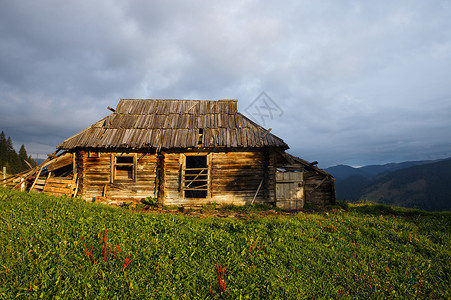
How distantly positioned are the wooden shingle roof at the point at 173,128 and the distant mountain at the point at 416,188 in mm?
145472

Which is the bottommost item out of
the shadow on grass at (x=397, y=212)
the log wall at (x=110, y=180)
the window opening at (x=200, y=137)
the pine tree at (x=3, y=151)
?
the shadow on grass at (x=397, y=212)

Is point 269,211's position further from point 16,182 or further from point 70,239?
point 16,182

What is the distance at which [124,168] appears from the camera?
13250 mm

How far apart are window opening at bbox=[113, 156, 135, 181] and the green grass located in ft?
18.0

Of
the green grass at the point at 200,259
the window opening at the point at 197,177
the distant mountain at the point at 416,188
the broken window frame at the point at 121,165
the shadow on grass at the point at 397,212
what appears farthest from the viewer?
the distant mountain at the point at 416,188

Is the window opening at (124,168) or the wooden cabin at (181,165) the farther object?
the window opening at (124,168)

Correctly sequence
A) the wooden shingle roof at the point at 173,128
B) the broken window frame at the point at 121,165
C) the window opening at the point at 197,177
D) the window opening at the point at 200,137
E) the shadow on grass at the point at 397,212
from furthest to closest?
1. the window opening at the point at 197,177
2. the window opening at the point at 200,137
3. the broken window frame at the point at 121,165
4. the wooden shingle roof at the point at 173,128
5. the shadow on grass at the point at 397,212

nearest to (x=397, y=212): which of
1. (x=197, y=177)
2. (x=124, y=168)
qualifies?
(x=197, y=177)

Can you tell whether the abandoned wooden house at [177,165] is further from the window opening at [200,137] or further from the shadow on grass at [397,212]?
the shadow on grass at [397,212]

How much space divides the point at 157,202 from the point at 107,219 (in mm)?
5880

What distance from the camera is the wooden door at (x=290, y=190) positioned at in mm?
12492

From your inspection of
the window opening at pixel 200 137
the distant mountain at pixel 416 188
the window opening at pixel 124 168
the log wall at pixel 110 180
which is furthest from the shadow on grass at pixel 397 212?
the distant mountain at pixel 416 188

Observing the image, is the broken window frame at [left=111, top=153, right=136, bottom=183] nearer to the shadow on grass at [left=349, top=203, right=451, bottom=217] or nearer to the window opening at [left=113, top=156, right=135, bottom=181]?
the window opening at [left=113, top=156, right=135, bottom=181]

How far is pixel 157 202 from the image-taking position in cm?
1188
